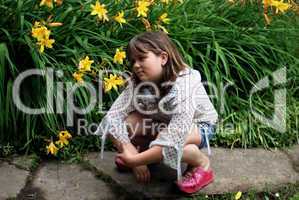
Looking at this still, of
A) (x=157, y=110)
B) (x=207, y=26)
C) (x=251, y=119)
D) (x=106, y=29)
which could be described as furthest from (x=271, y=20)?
(x=157, y=110)

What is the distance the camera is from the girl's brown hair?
9.76 ft

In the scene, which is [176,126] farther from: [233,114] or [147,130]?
[233,114]

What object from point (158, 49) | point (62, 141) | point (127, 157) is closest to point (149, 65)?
point (158, 49)

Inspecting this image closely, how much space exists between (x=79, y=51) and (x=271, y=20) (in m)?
1.53

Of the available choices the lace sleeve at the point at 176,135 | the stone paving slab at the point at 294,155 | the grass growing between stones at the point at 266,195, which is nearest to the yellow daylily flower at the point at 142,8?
the lace sleeve at the point at 176,135

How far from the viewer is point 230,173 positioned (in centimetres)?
336

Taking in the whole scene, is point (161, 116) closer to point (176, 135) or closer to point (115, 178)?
point (176, 135)

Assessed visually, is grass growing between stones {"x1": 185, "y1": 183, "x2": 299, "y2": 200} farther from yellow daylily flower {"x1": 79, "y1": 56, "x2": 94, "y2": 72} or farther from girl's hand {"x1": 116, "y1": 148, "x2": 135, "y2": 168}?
yellow daylily flower {"x1": 79, "y1": 56, "x2": 94, "y2": 72}

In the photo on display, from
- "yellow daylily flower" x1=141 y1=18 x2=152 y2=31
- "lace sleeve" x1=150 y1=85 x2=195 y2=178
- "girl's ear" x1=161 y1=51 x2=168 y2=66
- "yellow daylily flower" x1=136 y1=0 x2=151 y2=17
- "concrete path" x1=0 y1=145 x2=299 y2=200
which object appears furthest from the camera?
"yellow daylily flower" x1=141 y1=18 x2=152 y2=31

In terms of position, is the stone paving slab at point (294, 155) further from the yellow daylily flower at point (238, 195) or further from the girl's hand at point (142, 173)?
the girl's hand at point (142, 173)

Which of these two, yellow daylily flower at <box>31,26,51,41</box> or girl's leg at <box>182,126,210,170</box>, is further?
yellow daylily flower at <box>31,26,51,41</box>

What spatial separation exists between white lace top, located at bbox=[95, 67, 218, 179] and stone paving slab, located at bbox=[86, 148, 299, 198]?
24 centimetres

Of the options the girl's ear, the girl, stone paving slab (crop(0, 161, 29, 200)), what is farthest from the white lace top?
stone paving slab (crop(0, 161, 29, 200))

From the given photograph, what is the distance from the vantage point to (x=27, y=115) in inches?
137
